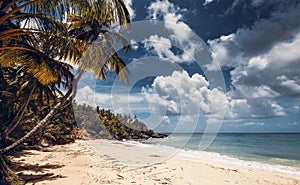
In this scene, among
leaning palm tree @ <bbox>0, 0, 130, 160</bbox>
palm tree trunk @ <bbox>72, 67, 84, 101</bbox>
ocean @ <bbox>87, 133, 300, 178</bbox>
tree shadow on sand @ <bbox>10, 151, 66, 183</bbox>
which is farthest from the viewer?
ocean @ <bbox>87, 133, 300, 178</bbox>

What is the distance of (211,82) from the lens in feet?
28.1

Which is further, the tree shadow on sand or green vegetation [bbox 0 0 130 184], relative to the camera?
the tree shadow on sand

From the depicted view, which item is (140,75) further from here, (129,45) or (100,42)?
(100,42)

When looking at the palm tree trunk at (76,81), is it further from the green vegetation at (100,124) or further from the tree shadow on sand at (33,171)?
the green vegetation at (100,124)

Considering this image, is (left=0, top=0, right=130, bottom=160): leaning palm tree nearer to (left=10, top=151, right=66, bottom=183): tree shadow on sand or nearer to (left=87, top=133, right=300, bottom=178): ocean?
(left=10, top=151, right=66, bottom=183): tree shadow on sand

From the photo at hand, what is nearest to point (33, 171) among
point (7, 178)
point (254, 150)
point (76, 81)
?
point (7, 178)

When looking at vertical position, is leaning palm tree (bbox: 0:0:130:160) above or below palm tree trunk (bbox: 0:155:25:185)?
above

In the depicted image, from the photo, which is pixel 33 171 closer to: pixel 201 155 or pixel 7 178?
pixel 7 178

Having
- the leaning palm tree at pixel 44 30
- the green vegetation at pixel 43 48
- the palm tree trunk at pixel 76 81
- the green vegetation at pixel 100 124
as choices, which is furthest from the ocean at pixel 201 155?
the green vegetation at pixel 100 124

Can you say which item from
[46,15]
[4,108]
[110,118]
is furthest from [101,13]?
[110,118]

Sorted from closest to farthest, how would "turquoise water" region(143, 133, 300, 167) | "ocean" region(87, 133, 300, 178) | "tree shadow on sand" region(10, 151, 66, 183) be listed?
"tree shadow on sand" region(10, 151, 66, 183)
"ocean" region(87, 133, 300, 178)
"turquoise water" region(143, 133, 300, 167)

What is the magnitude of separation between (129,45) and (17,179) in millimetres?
6979

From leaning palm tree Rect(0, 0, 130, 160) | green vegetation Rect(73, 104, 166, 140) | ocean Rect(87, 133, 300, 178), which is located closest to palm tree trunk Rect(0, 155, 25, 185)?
leaning palm tree Rect(0, 0, 130, 160)

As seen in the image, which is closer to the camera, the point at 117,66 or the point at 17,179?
the point at 17,179
